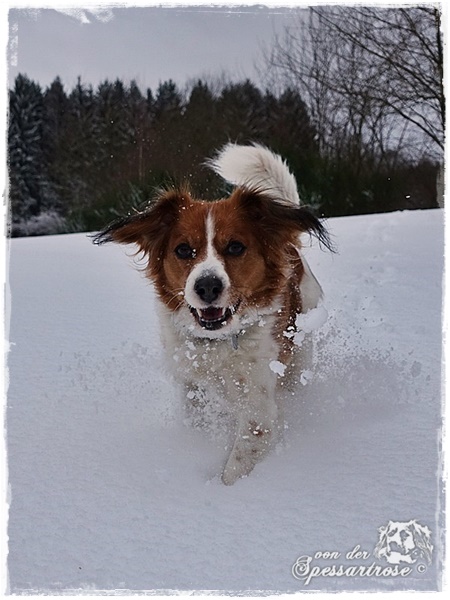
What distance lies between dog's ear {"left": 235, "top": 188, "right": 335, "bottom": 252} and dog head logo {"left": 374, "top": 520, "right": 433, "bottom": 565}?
1318mm

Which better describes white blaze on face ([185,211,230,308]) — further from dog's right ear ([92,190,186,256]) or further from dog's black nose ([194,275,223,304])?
dog's right ear ([92,190,186,256])

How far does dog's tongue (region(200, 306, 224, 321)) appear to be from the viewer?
2.59m

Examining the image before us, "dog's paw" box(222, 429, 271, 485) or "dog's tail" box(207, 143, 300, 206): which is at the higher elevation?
"dog's tail" box(207, 143, 300, 206)

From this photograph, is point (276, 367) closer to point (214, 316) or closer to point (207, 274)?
point (214, 316)

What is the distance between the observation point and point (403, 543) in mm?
2047

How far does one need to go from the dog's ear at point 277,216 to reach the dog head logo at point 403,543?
51.9 inches

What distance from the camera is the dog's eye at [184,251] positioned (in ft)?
8.84

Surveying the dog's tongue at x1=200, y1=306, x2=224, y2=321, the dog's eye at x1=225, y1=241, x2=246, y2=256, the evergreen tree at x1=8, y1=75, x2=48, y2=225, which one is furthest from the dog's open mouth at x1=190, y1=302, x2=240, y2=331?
the evergreen tree at x1=8, y1=75, x2=48, y2=225

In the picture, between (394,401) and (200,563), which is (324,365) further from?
(200,563)

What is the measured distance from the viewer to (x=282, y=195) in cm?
337

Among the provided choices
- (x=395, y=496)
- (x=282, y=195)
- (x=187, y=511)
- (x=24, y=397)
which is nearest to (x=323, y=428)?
(x=395, y=496)

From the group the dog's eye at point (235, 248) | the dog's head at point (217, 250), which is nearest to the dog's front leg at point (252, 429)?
the dog's head at point (217, 250)

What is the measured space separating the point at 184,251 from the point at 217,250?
0.56ft

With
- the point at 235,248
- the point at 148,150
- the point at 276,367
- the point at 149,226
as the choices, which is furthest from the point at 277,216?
the point at 148,150
